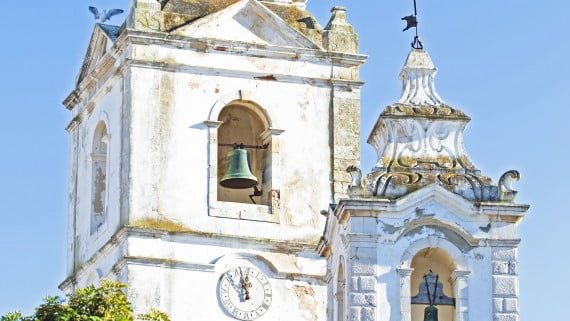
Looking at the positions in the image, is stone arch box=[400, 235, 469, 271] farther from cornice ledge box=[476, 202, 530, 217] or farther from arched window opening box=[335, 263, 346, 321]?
arched window opening box=[335, 263, 346, 321]

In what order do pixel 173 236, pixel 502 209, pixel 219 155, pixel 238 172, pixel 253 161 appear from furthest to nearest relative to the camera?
pixel 253 161, pixel 219 155, pixel 238 172, pixel 173 236, pixel 502 209

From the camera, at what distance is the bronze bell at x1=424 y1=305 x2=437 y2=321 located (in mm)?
29859

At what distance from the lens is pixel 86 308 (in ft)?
106

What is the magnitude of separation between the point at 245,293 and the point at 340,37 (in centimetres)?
444

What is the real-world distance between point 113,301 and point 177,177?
6.39 m

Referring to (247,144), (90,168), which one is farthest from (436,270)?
(90,168)

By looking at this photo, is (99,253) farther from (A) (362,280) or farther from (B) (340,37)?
(A) (362,280)

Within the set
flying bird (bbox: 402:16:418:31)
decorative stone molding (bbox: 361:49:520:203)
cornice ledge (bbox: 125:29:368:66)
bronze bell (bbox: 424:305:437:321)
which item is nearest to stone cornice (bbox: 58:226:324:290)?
cornice ledge (bbox: 125:29:368:66)

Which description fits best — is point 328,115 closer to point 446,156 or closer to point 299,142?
point 299,142

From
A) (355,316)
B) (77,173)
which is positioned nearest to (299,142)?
(77,173)

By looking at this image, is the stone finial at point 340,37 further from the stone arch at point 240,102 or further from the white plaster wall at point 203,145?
the stone arch at point 240,102

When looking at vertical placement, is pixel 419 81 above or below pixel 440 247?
above

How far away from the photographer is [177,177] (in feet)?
127

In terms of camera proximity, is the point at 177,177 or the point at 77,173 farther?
the point at 77,173
